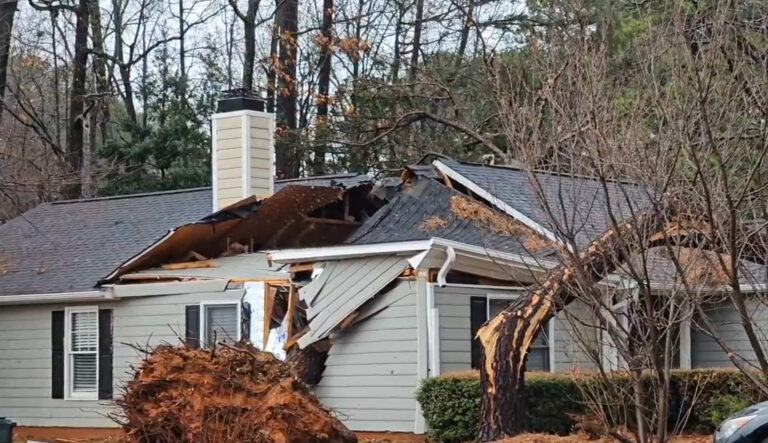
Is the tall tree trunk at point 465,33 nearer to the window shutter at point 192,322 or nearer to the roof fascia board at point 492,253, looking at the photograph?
the window shutter at point 192,322

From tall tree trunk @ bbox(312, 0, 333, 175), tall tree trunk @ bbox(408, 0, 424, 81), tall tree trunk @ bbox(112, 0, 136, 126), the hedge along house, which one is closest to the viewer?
the hedge along house

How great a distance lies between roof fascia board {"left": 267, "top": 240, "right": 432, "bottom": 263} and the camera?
14703 millimetres

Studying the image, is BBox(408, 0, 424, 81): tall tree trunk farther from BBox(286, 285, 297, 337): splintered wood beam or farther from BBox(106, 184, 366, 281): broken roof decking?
BBox(286, 285, 297, 337): splintered wood beam

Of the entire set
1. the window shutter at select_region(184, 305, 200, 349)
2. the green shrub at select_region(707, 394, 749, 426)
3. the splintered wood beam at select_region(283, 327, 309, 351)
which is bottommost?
the green shrub at select_region(707, 394, 749, 426)

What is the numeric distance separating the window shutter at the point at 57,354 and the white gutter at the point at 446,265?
737cm

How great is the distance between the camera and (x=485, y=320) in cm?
1538

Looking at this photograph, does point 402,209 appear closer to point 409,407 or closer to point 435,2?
point 409,407

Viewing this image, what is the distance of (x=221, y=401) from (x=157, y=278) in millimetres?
6819

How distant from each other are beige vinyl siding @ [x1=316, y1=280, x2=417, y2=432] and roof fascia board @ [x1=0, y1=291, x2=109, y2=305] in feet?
14.3

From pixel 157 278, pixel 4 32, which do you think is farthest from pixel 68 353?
pixel 4 32

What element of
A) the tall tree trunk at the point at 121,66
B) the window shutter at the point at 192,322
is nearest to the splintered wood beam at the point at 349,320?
the window shutter at the point at 192,322

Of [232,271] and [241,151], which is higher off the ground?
[241,151]

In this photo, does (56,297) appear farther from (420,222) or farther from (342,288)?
(420,222)

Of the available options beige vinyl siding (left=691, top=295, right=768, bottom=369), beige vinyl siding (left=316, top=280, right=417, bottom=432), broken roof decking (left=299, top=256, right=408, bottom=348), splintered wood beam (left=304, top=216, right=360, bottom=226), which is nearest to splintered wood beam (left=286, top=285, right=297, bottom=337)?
broken roof decking (left=299, top=256, right=408, bottom=348)
